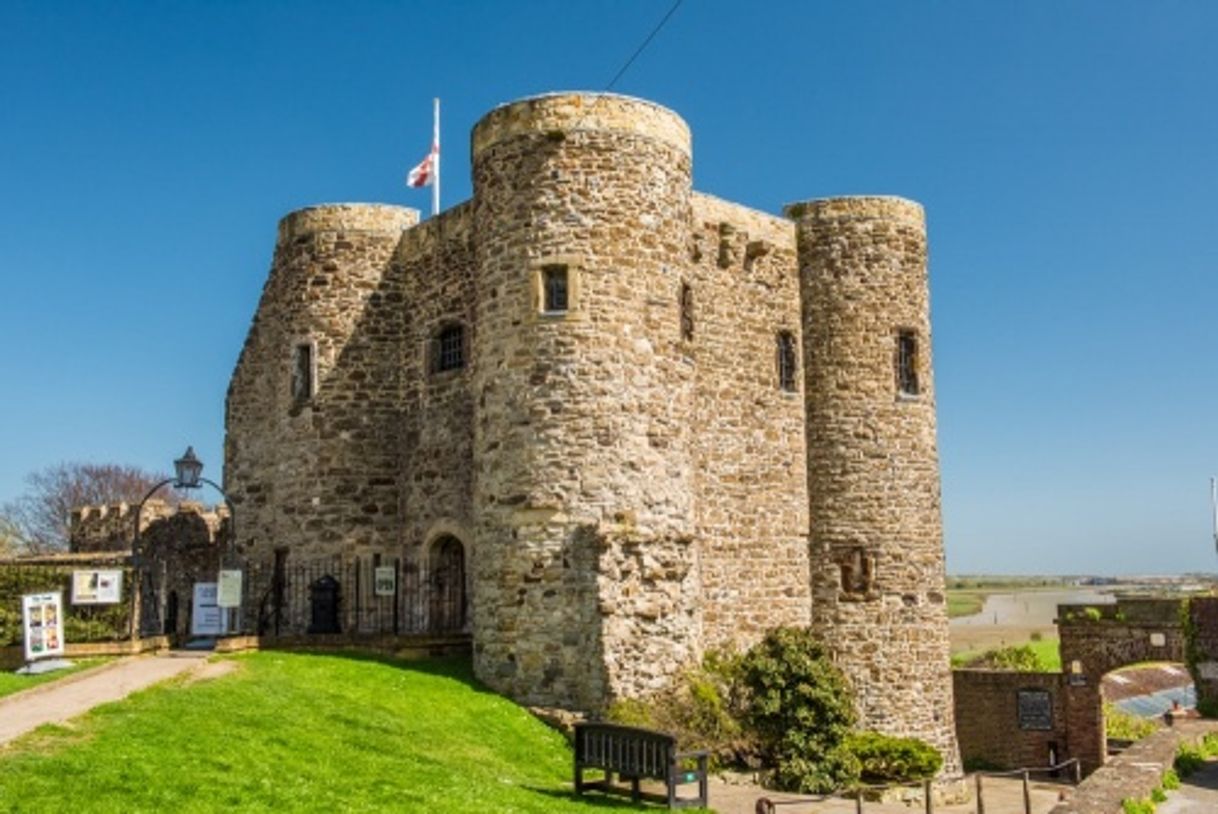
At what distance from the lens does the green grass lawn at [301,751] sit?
11.6 metres

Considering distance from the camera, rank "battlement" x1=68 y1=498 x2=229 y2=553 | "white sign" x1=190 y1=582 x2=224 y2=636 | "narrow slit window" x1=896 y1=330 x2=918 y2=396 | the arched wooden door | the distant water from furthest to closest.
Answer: the distant water
"battlement" x1=68 y1=498 x2=229 y2=553
"narrow slit window" x1=896 y1=330 x2=918 y2=396
the arched wooden door
"white sign" x1=190 y1=582 x2=224 y2=636

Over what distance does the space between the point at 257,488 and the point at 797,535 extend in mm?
12228

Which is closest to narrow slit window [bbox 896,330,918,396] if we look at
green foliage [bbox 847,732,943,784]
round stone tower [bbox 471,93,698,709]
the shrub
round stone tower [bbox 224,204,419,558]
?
round stone tower [bbox 471,93,698,709]

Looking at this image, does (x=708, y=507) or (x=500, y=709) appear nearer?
(x=500, y=709)

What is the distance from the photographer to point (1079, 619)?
34625 millimetres

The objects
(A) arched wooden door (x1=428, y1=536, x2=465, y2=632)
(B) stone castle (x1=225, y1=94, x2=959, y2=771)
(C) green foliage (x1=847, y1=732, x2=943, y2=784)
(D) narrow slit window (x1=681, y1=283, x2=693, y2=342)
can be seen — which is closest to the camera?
(B) stone castle (x1=225, y1=94, x2=959, y2=771)

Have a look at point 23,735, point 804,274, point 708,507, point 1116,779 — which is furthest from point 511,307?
point 1116,779

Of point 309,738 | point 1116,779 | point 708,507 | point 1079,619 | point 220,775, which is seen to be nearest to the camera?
point 220,775

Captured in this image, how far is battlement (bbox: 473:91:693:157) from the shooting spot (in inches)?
846

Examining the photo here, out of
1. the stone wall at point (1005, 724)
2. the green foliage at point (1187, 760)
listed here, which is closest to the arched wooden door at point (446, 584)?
the green foliage at point (1187, 760)

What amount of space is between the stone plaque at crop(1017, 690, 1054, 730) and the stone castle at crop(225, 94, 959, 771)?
940 centimetres

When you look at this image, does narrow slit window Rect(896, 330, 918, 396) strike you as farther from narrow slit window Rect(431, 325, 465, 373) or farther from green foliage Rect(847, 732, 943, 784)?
narrow slit window Rect(431, 325, 465, 373)

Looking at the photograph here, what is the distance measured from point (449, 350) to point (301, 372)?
11.5 ft

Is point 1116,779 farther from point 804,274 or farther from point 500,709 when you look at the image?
point 804,274
